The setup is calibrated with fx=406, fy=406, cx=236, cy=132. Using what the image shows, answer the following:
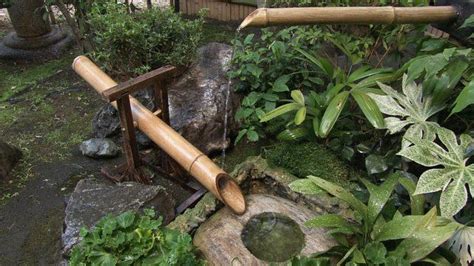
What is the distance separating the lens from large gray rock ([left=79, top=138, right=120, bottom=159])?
3.81m

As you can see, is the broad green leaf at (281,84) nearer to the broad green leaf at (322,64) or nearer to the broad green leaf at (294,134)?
the broad green leaf at (322,64)

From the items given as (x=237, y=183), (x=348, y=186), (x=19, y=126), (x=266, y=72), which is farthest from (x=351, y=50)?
(x=19, y=126)

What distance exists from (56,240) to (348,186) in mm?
2160

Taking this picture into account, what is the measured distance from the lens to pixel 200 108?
3.76 metres

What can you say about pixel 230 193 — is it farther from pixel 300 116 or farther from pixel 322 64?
pixel 322 64

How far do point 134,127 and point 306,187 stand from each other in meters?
1.41

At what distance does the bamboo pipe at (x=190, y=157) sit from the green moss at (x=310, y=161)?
50cm

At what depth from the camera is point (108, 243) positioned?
7.51ft

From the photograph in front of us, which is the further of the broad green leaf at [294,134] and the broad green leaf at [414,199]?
the broad green leaf at [294,134]

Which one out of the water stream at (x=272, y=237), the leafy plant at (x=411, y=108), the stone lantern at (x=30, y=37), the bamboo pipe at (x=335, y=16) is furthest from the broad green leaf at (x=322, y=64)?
the stone lantern at (x=30, y=37)

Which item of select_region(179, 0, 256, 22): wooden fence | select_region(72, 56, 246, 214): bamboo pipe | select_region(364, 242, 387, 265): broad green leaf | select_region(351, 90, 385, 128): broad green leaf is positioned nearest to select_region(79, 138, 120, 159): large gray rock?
select_region(72, 56, 246, 214): bamboo pipe

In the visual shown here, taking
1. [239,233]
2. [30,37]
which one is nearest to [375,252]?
[239,233]

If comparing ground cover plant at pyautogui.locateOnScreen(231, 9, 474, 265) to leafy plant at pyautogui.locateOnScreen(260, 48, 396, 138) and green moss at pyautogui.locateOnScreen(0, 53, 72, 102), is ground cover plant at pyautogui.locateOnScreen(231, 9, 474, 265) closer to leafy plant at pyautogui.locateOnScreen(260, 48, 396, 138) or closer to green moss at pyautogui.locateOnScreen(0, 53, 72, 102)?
leafy plant at pyautogui.locateOnScreen(260, 48, 396, 138)

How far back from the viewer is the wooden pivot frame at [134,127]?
2.80 m
